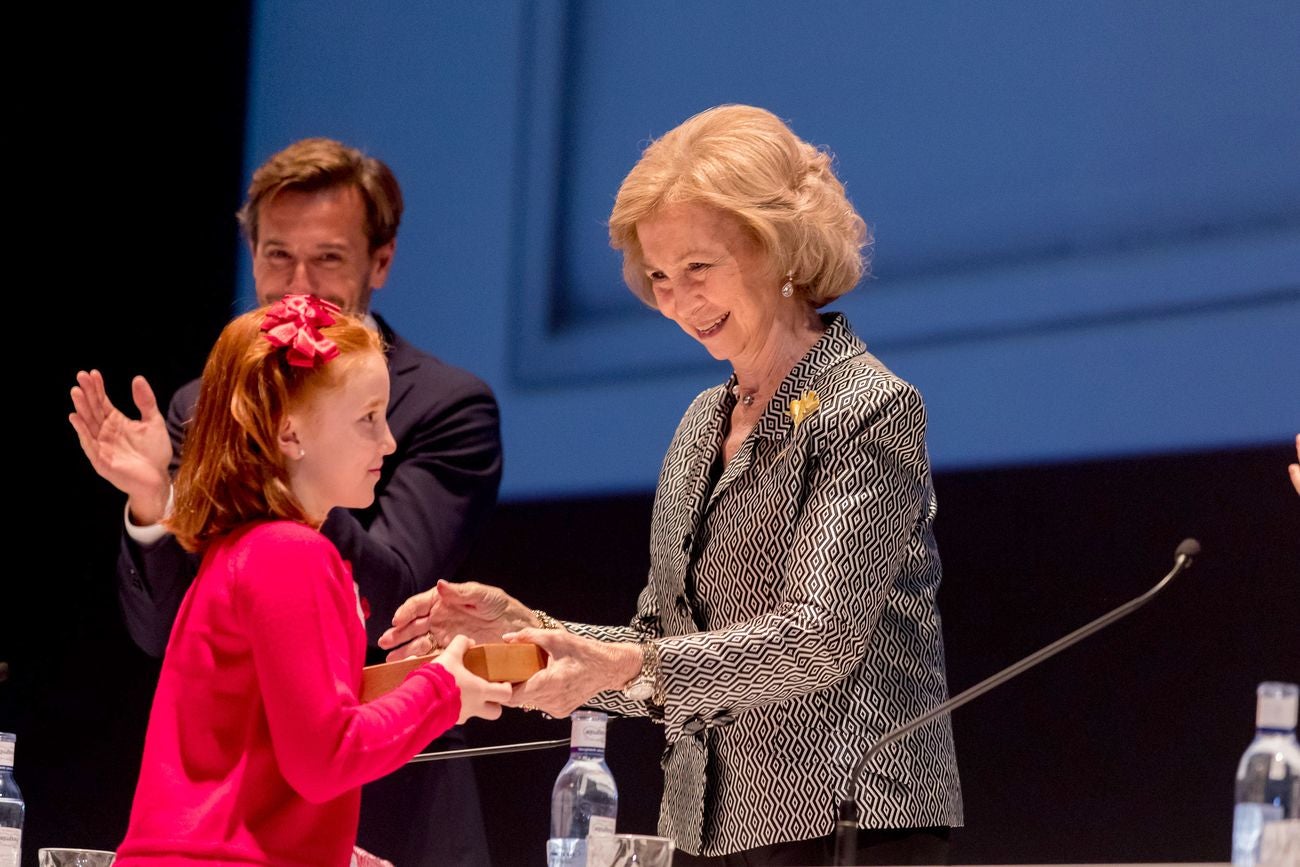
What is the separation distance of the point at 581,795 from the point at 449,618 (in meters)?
0.27

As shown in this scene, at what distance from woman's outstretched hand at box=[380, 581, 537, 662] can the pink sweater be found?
39 cm

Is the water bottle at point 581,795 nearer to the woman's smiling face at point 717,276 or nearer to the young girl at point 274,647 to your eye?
the young girl at point 274,647

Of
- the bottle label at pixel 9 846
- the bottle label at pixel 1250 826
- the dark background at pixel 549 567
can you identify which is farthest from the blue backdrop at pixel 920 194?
the bottle label at pixel 9 846

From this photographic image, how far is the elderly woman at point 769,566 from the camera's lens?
1930 millimetres

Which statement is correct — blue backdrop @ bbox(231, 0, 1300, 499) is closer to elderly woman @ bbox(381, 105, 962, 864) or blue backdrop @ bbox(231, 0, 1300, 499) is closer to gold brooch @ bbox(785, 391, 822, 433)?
elderly woman @ bbox(381, 105, 962, 864)

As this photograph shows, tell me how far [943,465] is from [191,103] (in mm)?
2256

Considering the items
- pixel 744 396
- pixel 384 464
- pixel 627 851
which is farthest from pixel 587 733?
pixel 384 464

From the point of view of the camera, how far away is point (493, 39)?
3.81 meters

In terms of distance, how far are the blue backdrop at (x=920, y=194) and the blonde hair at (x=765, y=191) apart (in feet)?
2.29

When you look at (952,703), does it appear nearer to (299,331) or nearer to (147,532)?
(299,331)

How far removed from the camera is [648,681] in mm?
1943

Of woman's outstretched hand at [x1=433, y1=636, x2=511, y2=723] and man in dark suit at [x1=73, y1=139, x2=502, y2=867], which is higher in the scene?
man in dark suit at [x1=73, y1=139, x2=502, y2=867]

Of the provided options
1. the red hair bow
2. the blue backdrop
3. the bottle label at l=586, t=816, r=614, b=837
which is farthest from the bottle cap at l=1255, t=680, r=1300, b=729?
the blue backdrop

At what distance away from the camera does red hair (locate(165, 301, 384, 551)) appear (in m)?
1.77
